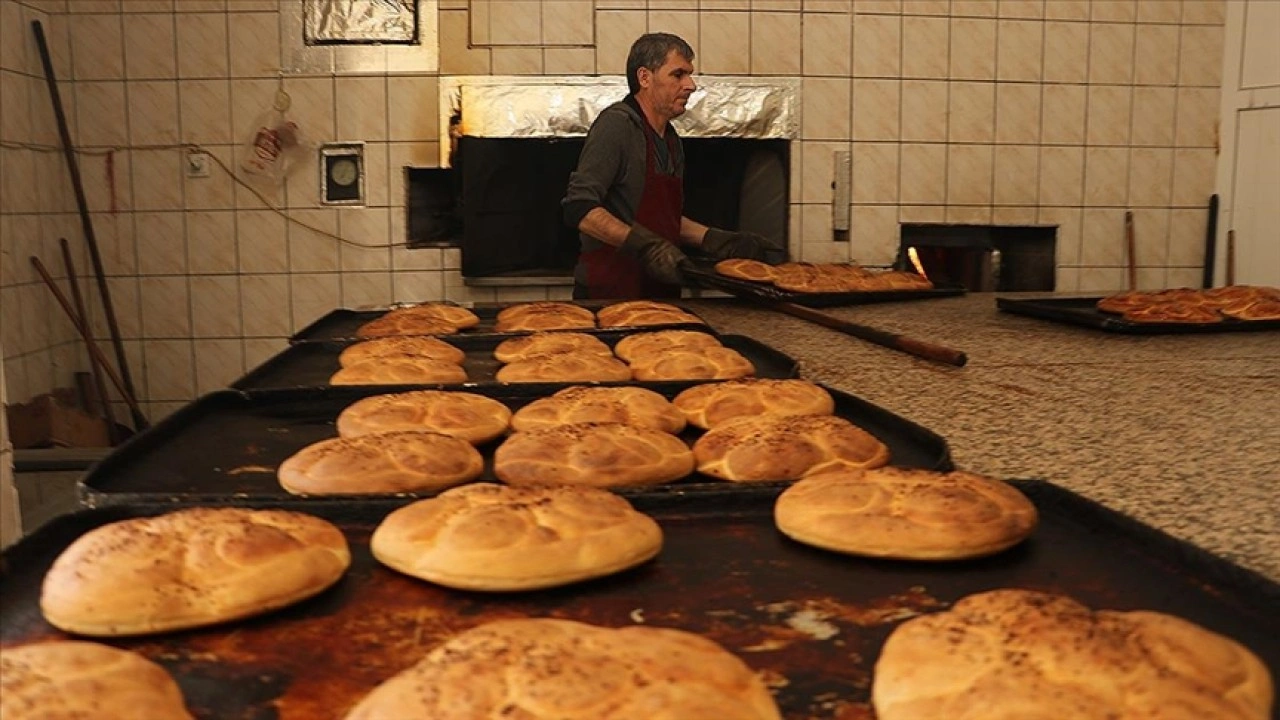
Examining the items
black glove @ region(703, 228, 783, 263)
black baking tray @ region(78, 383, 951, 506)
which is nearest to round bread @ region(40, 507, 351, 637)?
black baking tray @ region(78, 383, 951, 506)

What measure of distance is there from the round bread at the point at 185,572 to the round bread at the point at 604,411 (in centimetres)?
60

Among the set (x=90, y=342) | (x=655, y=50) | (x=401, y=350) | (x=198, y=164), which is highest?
(x=655, y=50)

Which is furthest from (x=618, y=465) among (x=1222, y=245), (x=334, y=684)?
(x=1222, y=245)

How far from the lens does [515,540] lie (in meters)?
1.13

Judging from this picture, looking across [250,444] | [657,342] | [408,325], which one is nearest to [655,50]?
[408,325]

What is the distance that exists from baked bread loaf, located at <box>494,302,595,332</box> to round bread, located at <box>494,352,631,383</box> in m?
0.56

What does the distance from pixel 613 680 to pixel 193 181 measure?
15.7 ft

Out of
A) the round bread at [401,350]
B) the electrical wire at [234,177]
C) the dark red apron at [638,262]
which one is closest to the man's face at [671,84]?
the dark red apron at [638,262]

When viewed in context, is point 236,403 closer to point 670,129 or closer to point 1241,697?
point 1241,697

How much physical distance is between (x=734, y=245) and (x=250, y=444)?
2712mm

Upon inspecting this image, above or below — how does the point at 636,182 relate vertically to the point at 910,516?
above

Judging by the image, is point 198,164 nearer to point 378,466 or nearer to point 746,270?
point 746,270

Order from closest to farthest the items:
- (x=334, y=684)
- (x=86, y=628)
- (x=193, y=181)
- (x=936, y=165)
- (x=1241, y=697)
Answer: (x=1241, y=697)
(x=334, y=684)
(x=86, y=628)
(x=193, y=181)
(x=936, y=165)

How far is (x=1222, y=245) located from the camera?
546cm
